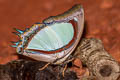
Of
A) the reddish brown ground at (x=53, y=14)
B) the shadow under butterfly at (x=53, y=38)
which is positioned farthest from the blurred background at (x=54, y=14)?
the shadow under butterfly at (x=53, y=38)

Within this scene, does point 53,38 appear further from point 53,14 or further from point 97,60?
point 53,14

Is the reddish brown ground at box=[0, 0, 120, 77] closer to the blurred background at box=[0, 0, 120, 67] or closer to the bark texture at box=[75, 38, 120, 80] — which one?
the blurred background at box=[0, 0, 120, 67]

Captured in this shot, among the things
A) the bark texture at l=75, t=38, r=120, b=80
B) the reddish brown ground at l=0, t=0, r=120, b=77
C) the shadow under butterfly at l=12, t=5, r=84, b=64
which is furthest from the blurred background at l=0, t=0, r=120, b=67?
the shadow under butterfly at l=12, t=5, r=84, b=64

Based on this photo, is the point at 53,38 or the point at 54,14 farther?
the point at 54,14

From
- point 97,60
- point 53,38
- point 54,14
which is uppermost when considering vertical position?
point 54,14

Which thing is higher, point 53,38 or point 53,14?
point 53,14

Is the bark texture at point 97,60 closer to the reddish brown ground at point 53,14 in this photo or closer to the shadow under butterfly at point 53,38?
the shadow under butterfly at point 53,38

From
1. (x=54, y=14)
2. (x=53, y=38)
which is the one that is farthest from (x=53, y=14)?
(x=53, y=38)

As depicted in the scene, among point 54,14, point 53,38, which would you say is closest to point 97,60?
point 53,38
